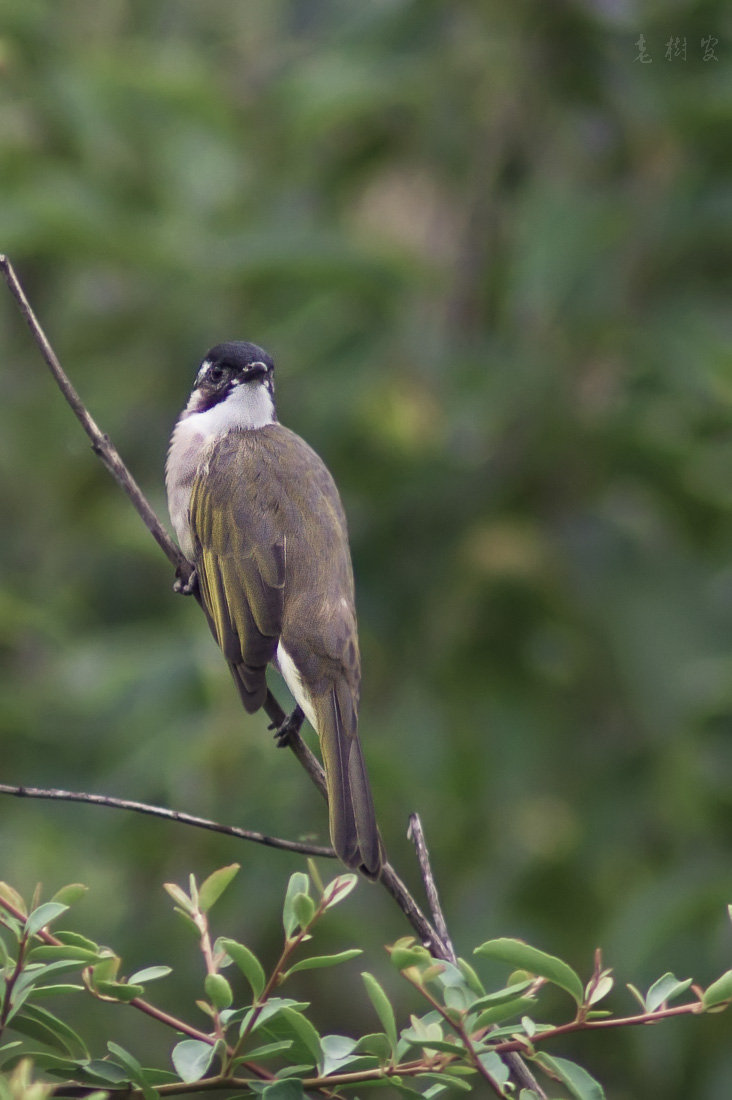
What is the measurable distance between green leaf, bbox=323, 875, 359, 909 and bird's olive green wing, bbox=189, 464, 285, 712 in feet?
3.31

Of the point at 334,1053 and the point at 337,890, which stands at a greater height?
the point at 337,890

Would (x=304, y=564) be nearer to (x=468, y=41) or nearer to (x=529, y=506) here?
(x=529, y=506)

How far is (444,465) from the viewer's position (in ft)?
15.4

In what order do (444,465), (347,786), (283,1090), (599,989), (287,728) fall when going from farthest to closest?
(444,465) < (347,786) < (287,728) < (599,989) < (283,1090)

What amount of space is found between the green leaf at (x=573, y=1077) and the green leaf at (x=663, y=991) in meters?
0.12

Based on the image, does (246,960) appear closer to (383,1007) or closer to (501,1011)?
(383,1007)

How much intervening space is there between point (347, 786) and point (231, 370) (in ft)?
4.03

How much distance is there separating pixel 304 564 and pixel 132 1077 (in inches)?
64.3

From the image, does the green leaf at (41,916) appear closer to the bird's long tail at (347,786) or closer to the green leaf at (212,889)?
the green leaf at (212,889)

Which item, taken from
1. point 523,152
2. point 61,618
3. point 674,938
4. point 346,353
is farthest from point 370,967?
point 523,152

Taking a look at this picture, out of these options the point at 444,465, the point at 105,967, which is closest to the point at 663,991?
the point at 105,967

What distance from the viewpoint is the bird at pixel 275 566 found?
3010 mm

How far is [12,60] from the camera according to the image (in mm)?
4605

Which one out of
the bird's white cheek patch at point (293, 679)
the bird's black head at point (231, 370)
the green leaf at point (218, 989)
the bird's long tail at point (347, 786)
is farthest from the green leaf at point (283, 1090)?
the bird's black head at point (231, 370)
